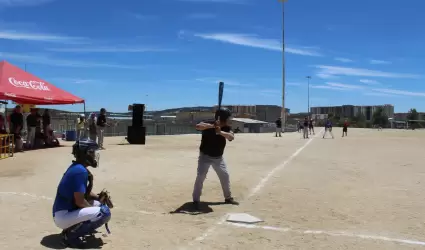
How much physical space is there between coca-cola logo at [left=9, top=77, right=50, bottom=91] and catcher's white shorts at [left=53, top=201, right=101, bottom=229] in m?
13.6

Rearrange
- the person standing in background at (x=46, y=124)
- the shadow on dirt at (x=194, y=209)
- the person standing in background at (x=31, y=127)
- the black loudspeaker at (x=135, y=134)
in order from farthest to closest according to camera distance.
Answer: the black loudspeaker at (x=135, y=134) → the person standing in background at (x=46, y=124) → the person standing in background at (x=31, y=127) → the shadow on dirt at (x=194, y=209)

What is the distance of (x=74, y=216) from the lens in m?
5.34

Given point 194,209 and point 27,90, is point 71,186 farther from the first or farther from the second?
point 27,90

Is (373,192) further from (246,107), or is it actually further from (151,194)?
(246,107)

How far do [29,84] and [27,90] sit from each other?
70cm

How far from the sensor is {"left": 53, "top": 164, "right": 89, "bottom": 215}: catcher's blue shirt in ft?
17.5

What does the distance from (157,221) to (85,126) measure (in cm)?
1572

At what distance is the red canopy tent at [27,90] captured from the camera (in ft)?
55.2

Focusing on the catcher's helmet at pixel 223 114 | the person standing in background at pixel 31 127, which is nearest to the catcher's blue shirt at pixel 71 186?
the catcher's helmet at pixel 223 114

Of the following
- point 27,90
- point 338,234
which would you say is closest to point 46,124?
point 27,90

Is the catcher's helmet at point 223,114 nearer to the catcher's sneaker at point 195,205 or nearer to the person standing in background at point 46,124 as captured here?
the catcher's sneaker at point 195,205

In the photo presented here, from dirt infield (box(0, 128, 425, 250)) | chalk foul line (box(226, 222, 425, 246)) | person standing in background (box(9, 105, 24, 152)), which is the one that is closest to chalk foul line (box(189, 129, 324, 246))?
dirt infield (box(0, 128, 425, 250))

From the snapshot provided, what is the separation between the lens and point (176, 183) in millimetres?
10688

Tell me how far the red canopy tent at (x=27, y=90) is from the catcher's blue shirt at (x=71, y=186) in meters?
12.4
